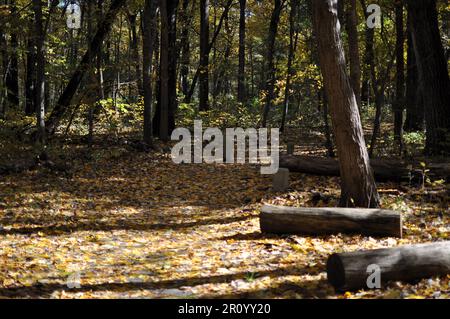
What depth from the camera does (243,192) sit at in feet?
35.2

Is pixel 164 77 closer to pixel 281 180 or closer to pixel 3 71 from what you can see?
pixel 281 180

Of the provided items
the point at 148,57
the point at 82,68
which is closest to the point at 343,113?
the point at 148,57

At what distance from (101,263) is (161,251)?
93 centimetres

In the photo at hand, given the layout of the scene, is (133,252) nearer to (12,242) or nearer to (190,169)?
(12,242)

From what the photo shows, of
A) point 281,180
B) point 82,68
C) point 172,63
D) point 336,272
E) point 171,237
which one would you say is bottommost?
point 171,237

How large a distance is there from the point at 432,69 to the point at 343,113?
5438 mm

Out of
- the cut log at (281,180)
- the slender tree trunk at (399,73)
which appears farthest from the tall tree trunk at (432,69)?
the cut log at (281,180)

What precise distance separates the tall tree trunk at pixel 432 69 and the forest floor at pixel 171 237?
2719 millimetres

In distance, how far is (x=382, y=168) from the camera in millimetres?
9867

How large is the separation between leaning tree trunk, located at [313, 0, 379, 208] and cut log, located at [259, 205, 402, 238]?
77cm

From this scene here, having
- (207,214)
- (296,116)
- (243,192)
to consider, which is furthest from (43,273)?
(296,116)

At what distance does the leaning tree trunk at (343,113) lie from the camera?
7.07 m

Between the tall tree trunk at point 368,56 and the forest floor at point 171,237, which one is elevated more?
the tall tree trunk at point 368,56

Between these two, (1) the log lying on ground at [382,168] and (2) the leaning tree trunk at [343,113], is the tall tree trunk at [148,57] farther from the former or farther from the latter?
(2) the leaning tree trunk at [343,113]
